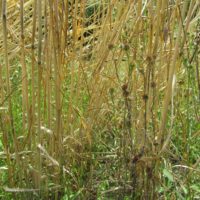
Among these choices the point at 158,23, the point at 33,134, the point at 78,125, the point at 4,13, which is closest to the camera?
the point at 4,13

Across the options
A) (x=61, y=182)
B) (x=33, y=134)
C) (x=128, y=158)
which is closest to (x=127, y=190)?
→ (x=128, y=158)

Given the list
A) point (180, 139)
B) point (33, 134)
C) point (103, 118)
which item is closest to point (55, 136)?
point (33, 134)

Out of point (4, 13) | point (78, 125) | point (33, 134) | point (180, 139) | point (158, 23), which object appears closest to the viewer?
point (4, 13)

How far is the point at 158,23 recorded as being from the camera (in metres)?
1.24

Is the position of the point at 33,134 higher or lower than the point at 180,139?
higher

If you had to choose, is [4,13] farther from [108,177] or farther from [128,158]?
[108,177]

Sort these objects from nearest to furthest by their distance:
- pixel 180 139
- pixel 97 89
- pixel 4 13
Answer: pixel 4 13, pixel 97 89, pixel 180 139

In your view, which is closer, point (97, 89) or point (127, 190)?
point (127, 190)

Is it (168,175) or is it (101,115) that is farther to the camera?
(101,115)

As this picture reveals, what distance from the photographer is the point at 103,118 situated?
169cm

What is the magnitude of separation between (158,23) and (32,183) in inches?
21.6

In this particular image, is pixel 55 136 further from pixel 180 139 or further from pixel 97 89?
pixel 180 139

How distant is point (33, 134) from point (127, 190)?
294 millimetres

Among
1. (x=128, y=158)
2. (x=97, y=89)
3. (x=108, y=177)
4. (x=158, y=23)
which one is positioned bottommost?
(x=108, y=177)
